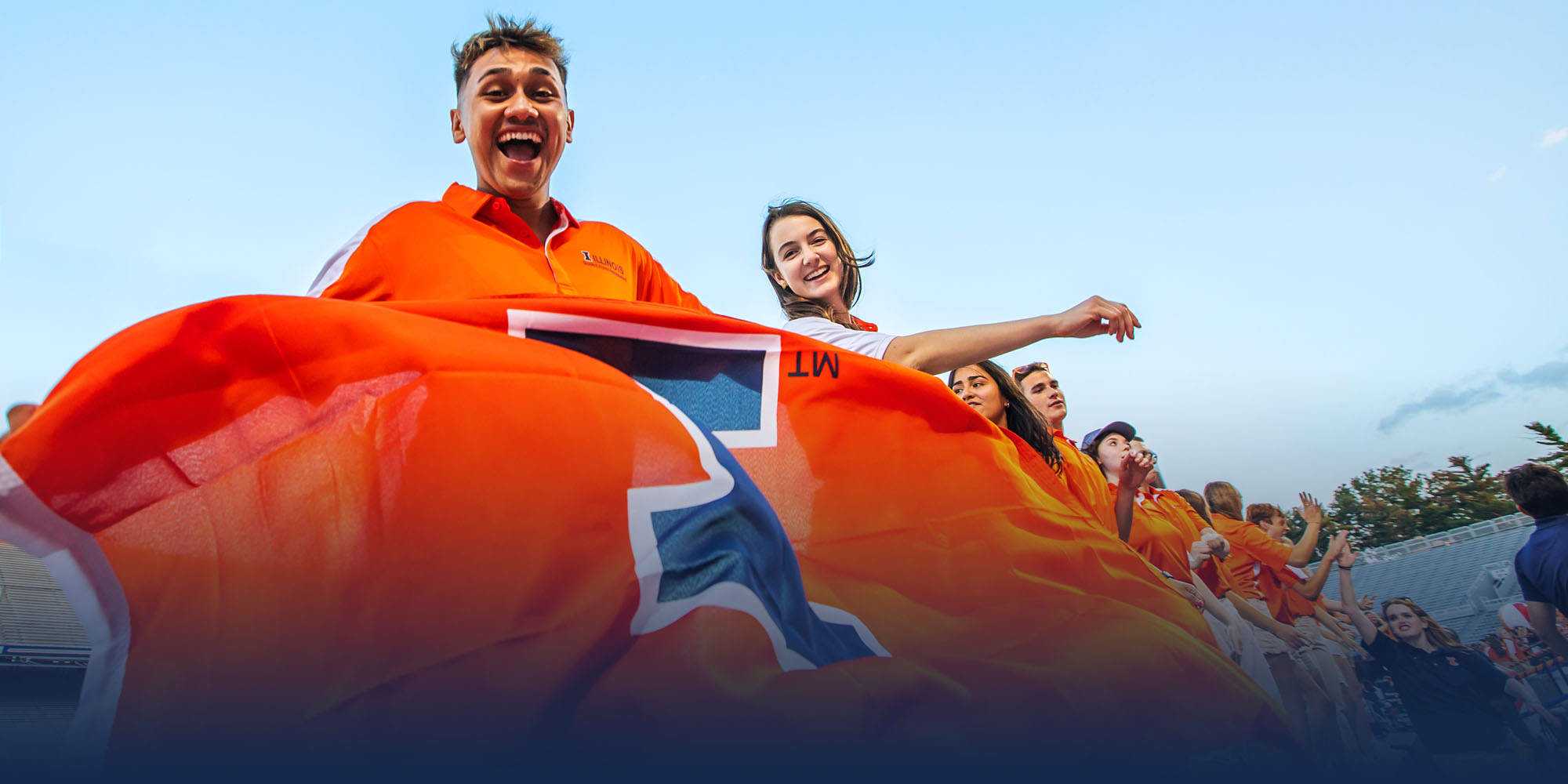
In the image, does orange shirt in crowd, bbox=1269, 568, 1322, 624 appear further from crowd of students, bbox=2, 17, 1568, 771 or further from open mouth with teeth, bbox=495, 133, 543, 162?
open mouth with teeth, bbox=495, 133, 543, 162

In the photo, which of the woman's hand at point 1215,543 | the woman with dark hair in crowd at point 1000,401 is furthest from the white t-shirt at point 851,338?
the woman's hand at point 1215,543

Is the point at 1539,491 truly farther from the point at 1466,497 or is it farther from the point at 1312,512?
the point at 1466,497

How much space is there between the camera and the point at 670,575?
142cm

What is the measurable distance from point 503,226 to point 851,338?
1.05 metres

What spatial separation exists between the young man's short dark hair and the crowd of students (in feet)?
0.17

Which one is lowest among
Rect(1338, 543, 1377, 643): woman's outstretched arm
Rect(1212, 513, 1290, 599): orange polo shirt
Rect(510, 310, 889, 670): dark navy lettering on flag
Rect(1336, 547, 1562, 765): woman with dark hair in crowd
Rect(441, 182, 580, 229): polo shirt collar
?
Rect(1336, 547, 1562, 765): woman with dark hair in crowd

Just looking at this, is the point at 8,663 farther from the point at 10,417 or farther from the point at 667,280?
the point at 667,280

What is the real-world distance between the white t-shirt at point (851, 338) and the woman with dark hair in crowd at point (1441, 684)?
3757 millimetres

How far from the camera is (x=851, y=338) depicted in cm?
245

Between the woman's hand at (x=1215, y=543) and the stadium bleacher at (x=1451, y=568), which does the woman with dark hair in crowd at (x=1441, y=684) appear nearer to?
the woman's hand at (x=1215, y=543)

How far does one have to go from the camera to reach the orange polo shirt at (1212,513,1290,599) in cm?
475

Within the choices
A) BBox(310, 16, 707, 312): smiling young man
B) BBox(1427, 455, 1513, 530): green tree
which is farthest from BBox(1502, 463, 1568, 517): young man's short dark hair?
BBox(1427, 455, 1513, 530): green tree

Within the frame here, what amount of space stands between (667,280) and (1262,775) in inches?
81.8

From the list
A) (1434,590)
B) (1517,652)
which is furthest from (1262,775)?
(1434,590)
